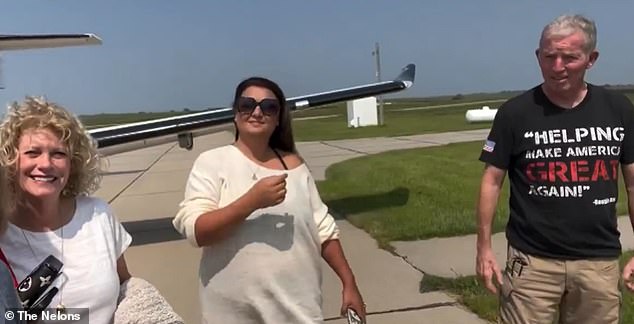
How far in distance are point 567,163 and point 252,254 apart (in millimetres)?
1328

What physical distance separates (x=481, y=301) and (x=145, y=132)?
4605mm

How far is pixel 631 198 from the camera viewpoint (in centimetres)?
289

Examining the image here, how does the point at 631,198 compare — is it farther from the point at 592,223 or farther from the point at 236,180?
the point at 236,180

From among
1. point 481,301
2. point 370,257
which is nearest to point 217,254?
point 481,301

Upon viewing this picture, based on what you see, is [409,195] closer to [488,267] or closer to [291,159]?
[488,267]

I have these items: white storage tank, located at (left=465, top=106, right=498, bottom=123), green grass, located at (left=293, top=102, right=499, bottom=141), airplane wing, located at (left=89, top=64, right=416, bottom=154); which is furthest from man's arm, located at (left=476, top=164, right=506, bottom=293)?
white storage tank, located at (left=465, top=106, right=498, bottom=123)

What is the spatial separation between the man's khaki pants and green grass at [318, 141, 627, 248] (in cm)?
390

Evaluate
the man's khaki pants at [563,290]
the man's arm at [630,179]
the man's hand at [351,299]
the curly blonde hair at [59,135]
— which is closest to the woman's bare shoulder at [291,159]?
the man's hand at [351,299]

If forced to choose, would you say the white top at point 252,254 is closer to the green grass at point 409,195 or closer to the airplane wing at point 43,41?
the green grass at point 409,195

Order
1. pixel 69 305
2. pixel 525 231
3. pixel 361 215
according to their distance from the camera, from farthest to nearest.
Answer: pixel 361 215
pixel 525 231
pixel 69 305

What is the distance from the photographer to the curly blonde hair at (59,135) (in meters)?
1.99

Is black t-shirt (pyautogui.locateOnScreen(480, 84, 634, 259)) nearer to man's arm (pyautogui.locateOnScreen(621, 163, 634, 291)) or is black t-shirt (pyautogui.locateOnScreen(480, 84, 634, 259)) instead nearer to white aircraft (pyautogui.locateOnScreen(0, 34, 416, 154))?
man's arm (pyautogui.locateOnScreen(621, 163, 634, 291))

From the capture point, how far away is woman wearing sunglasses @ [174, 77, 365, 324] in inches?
91.0

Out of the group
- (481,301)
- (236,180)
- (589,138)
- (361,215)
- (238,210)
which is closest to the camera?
(238,210)
